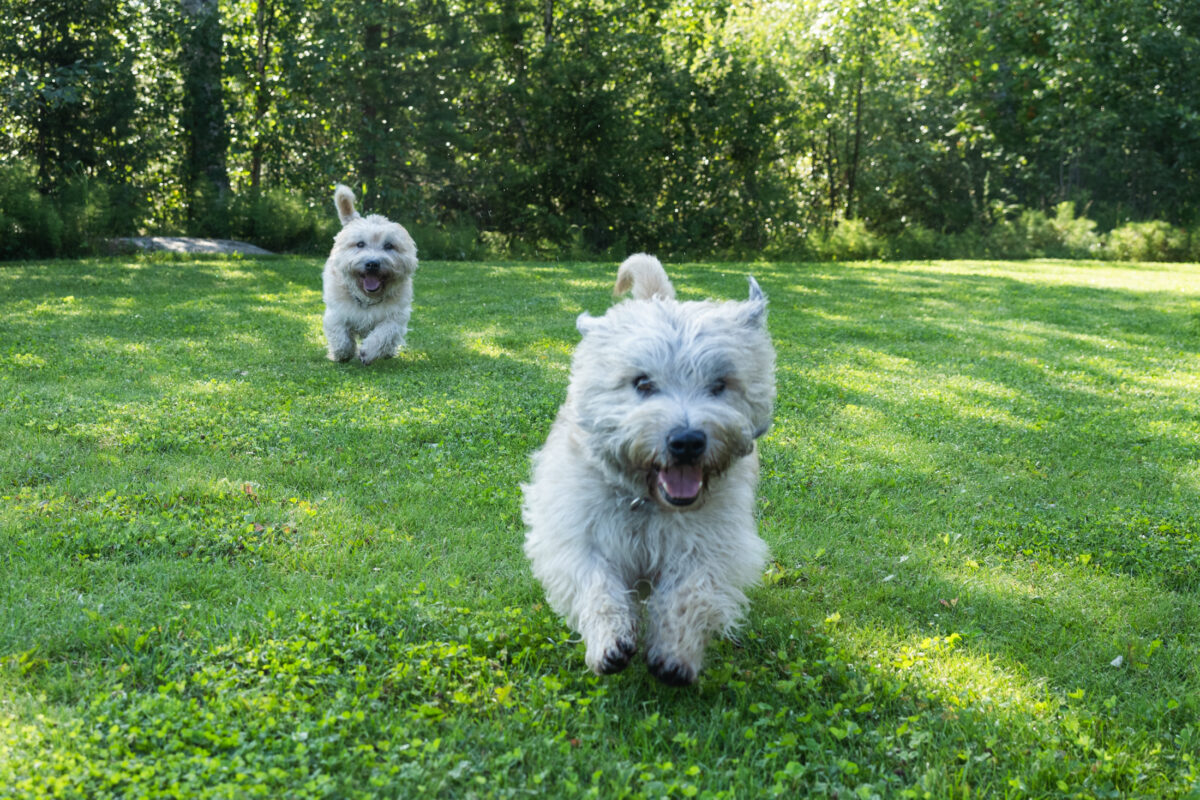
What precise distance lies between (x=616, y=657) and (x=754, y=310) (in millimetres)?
1573

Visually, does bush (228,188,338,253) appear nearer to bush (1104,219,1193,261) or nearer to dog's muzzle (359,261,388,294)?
dog's muzzle (359,261,388,294)

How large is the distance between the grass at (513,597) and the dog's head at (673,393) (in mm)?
846

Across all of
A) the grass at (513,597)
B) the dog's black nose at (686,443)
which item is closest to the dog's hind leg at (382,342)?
the grass at (513,597)

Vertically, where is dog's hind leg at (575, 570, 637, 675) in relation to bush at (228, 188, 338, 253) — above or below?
below

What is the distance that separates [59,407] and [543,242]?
19.4 metres

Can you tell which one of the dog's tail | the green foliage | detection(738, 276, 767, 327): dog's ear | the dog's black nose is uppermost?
the green foliage

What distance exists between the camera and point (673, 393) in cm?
376

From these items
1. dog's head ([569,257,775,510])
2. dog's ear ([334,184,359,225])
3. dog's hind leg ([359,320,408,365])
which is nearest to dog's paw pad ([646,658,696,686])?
dog's head ([569,257,775,510])

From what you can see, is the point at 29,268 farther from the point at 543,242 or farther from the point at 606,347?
the point at 606,347

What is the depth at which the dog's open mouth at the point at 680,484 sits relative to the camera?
12.0 ft

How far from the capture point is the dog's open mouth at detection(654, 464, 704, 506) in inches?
144

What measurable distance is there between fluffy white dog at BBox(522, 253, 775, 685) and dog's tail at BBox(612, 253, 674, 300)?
1.03 meters

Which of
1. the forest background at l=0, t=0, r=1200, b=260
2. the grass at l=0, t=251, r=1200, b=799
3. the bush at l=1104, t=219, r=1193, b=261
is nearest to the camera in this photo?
the grass at l=0, t=251, r=1200, b=799

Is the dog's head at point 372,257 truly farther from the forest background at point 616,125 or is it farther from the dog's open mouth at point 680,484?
the forest background at point 616,125
